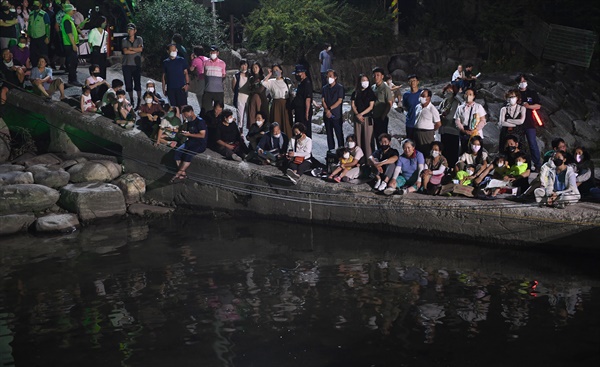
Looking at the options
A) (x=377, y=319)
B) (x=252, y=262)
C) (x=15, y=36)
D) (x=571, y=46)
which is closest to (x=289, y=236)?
(x=252, y=262)

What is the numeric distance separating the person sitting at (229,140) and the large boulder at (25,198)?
338 centimetres

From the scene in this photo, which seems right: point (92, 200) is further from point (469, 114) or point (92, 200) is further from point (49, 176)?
point (469, 114)

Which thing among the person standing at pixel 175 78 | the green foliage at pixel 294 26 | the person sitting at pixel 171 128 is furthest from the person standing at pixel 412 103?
the green foliage at pixel 294 26

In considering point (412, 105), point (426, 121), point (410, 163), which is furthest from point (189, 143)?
point (426, 121)

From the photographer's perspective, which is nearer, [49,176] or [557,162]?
[557,162]

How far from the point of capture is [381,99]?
51.2ft

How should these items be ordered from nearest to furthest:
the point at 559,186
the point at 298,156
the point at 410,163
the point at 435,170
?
1. the point at 559,186
2. the point at 435,170
3. the point at 410,163
4. the point at 298,156

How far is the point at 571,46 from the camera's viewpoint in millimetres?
23375

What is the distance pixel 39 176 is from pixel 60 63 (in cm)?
496

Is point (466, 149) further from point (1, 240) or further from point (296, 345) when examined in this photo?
point (1, 240)

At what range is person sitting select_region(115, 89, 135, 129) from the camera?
1772cm

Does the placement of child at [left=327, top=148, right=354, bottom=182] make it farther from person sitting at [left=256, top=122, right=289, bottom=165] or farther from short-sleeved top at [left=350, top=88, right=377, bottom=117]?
person sitting at [left=256, top=122, right=289, bottom=165]

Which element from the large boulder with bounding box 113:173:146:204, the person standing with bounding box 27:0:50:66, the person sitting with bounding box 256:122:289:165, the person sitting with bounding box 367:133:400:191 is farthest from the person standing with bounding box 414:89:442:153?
the person standing with bounding box 27:0:50:66

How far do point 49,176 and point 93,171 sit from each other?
0.87 metres
